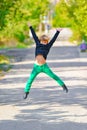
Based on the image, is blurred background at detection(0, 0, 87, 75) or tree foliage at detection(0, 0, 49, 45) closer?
tree foliage at detection(0, 0, 49, 45)

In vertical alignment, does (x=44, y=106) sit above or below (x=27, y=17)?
above

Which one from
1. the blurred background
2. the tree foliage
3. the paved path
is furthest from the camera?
the blurred background

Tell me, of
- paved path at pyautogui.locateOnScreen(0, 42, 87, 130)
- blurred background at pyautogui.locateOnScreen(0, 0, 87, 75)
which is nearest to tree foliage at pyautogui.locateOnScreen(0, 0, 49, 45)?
blurred background at pyautogui.locateOnScreen(0, 0, 87, 75)

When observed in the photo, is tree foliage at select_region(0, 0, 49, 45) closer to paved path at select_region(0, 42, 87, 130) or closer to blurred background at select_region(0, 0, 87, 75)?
blurred background at select_region(0, 0, 87, 75)

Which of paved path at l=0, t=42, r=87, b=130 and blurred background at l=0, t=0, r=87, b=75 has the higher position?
paved path at l=0, t=42, r=87, b=130

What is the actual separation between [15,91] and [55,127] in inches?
271

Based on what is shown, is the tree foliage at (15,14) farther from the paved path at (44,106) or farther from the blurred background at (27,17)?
the paved path at (44,106)

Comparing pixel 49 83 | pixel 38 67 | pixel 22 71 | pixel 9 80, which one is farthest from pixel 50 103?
pixel 22 71

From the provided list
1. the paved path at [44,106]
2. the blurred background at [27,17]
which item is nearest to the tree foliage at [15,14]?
the blurred background at [27,17]

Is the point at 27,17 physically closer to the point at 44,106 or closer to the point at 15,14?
the point at 15,14

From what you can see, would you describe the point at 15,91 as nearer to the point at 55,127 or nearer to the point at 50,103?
the point at 50,103

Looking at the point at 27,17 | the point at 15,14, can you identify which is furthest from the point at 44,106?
the point at 27,17

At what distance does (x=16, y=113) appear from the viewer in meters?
13.7

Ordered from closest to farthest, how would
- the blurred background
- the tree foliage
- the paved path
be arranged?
the paved path < the tree foliage < the blurred background
